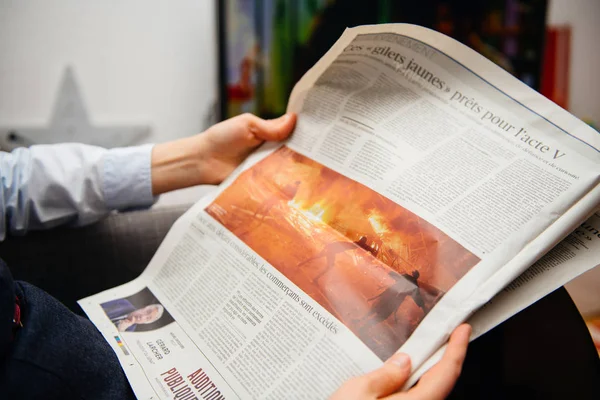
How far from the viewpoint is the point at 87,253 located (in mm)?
549

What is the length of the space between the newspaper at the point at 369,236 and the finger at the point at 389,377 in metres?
0.01

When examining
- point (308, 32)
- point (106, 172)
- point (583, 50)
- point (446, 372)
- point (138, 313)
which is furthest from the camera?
point (583, 50)

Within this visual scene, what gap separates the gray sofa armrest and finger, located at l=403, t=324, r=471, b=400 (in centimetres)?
38

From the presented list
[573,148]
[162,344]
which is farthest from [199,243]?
[573,148]

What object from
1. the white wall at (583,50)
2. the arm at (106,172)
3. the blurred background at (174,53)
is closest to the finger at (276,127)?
the arm at (106,172)

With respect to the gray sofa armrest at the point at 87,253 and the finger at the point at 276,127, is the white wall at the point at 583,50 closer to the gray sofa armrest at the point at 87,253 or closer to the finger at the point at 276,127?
the finger at the point at 276,127

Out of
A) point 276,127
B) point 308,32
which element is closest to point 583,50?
point 308,32

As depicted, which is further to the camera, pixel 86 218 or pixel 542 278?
pixel 86 218

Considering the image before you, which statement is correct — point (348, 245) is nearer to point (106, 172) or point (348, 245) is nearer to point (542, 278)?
point (542, 278)

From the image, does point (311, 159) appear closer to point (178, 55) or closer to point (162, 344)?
point (162, 344)

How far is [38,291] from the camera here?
1.28ft

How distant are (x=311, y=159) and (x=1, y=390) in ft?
1.12

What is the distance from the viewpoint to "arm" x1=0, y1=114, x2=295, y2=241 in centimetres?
54

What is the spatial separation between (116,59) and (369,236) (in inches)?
39.4
